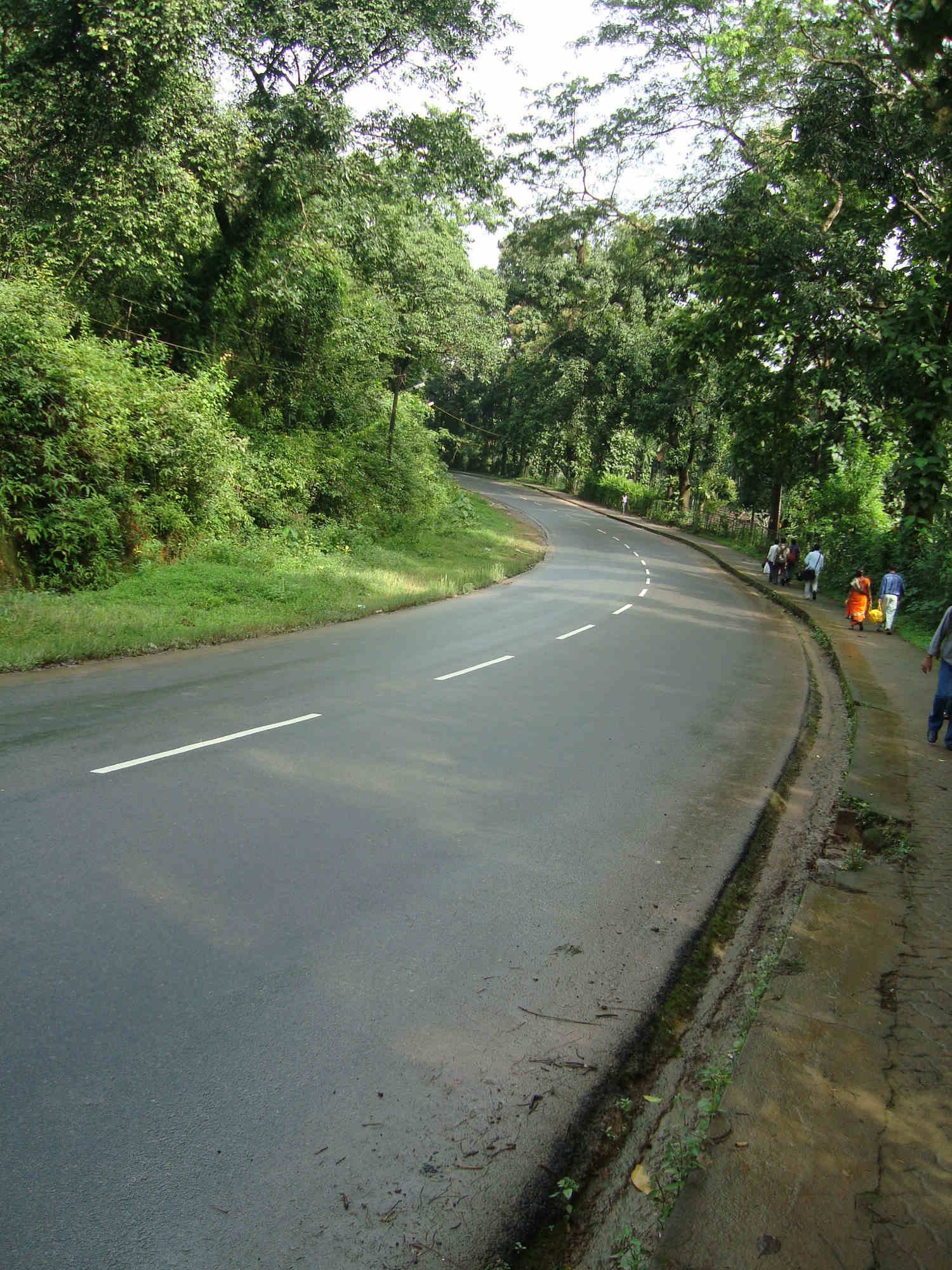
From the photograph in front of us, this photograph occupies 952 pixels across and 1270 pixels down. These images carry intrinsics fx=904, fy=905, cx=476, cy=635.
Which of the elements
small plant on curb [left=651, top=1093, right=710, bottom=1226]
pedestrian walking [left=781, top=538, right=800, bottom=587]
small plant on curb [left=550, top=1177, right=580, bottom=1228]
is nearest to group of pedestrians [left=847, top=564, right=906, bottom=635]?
pedestrian walking [left=781, top=538, right=800, bottom=587]

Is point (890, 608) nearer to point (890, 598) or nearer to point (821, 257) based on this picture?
point (890, 598)

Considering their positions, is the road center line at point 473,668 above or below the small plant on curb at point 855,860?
below

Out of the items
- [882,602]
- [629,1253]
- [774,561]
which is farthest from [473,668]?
[774,561]

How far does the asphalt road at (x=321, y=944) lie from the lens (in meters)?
2.84

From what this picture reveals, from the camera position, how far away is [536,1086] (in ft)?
11.5

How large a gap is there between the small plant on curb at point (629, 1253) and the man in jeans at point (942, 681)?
8.07m

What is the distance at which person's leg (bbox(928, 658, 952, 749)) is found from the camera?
9570 mm

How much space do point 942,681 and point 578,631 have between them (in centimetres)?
730

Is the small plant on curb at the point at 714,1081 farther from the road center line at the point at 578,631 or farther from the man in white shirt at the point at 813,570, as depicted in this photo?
the man in white shirt at the point at 813,570

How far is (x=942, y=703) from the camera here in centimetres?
965

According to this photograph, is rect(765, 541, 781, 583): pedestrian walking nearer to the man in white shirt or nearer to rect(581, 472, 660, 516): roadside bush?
the man in white shirt

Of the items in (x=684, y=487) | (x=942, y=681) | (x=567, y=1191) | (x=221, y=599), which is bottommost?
(x=221, y=599)

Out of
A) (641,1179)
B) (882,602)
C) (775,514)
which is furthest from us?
(775,514)

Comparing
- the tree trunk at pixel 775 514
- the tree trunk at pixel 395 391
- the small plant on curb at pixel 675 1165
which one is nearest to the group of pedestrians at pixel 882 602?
the tree trunk at pixel 775 514
